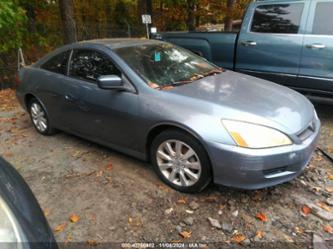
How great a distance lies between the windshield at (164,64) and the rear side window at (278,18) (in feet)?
5.30

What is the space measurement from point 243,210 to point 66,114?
8.40 ft

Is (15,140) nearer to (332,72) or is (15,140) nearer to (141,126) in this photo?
(141,126)

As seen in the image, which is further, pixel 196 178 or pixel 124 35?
pixel 124 35

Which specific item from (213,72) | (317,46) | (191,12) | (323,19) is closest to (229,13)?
(191,12)

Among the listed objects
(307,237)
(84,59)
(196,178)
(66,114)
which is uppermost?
(84,59)

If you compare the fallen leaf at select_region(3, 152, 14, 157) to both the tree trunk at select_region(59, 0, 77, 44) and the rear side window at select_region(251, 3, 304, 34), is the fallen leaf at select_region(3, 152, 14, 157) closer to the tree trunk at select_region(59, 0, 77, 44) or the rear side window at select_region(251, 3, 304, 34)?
the rear side window at select_region(251, 3, 304, 34)

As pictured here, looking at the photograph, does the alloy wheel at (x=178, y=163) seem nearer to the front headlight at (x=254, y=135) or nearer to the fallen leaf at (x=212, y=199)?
the fallen leaf at (x=212, y=199)

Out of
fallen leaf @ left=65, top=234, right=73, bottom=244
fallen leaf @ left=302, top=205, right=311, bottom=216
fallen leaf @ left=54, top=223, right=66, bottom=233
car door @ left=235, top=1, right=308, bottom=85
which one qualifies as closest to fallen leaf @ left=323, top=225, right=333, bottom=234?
fallen leaf @ left=302, top=205, right=311, bottom=216

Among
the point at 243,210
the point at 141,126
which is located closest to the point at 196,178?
the point at 243,210

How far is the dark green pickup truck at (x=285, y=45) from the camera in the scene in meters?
4.55

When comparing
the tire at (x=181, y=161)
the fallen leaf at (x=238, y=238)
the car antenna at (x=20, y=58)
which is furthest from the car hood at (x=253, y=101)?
the car antenna at (x=20, y=58)

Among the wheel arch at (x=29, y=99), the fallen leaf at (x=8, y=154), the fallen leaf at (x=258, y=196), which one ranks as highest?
the wheel arch at (x=29, y=99)

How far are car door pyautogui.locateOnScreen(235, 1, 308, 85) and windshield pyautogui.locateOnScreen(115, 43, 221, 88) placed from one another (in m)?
1.38

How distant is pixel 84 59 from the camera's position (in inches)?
155
